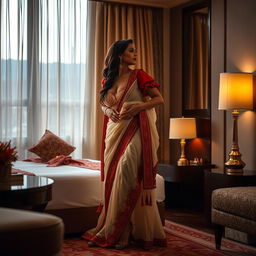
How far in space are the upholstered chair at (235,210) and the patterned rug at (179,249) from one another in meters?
0.14

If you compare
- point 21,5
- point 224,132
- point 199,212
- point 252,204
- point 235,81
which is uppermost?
point 21,5

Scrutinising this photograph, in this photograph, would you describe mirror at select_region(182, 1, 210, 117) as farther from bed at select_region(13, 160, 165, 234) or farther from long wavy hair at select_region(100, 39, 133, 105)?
bed at select_region(13, 160, 165, 234)

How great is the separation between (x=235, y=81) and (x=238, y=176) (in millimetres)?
956

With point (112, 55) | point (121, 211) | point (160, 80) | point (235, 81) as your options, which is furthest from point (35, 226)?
point (160, 80)

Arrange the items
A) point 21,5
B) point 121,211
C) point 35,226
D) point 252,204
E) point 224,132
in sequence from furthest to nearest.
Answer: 1. point 21,5
2. point 224,132
3. point 121,211
4. point 252,204
5. point 35,226

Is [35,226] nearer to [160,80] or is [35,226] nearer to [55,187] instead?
[55,187]

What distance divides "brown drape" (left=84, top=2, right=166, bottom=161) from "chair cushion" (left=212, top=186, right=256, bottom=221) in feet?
8.64

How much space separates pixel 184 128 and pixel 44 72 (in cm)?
180

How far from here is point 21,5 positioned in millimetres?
6000

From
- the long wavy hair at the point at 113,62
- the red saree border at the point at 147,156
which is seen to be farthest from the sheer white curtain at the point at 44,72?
the red saree border at the point at 147,156

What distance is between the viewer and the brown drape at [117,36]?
6.37 meters

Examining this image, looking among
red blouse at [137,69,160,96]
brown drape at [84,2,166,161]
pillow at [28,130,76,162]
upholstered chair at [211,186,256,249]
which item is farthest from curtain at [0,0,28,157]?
upholstered chair at [211,186,256,249]

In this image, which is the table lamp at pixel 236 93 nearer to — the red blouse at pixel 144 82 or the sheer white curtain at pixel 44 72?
the red blouse at pixel 144 82

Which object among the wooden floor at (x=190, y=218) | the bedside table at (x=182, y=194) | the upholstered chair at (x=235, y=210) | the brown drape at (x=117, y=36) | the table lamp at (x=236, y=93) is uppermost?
the brown drape at (x=117, y=36)
